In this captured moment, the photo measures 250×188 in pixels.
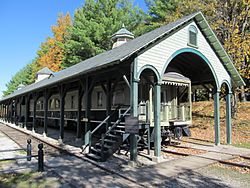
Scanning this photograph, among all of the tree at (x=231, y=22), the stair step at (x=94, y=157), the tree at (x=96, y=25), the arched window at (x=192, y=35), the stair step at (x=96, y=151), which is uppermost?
the tree at (x=96, y=25)

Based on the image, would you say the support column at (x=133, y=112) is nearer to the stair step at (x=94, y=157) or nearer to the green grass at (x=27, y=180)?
the stair step at (x=94, y=157)

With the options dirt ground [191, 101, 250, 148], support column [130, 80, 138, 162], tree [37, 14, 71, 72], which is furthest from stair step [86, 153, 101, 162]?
tree [37, 14, 71, 72]

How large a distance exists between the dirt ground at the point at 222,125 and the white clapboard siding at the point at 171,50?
435cm

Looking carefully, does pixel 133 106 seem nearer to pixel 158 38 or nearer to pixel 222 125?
pixel 158 38

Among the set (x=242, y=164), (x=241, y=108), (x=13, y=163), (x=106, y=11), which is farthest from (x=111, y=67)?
(x=106, y=11)

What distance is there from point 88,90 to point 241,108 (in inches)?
642

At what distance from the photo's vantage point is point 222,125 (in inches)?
687

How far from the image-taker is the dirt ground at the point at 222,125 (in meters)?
14.2

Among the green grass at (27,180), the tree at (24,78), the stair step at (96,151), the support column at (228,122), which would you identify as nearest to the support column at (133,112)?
the stair step at (96,151)

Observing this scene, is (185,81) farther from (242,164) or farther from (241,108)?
(241,108)

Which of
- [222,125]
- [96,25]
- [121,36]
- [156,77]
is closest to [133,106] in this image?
[156,77]

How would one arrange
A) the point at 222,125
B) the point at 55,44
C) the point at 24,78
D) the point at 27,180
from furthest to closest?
1. the point at 24,78
2. the point at 55,44
3. the point at 222,125
4. the point at 27,180

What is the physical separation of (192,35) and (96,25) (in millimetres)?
20409

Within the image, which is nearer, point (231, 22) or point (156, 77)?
point (156, 77)
